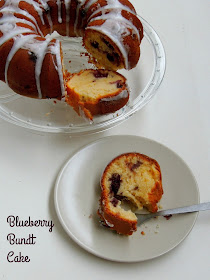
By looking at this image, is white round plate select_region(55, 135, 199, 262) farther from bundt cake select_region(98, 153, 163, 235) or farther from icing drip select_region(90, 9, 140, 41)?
icing drip select_region(90, 9, 140, 41)

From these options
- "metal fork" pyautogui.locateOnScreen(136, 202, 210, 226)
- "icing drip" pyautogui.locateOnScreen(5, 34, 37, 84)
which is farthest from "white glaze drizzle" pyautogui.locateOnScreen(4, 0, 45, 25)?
"metal fork" pyautogui.locateOnScreen(136, 202, 210, 226)

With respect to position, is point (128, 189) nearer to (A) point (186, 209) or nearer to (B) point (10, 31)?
(A) point (186, 209)

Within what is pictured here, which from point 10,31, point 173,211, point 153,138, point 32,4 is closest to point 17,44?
point 10,31

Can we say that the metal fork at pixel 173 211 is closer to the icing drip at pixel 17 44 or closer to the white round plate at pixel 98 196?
the white round plate at pixel 98 196

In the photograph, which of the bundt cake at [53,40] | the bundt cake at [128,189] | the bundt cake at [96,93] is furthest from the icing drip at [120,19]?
the bundt cake at [128,189]

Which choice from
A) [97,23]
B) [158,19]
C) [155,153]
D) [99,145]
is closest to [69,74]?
[97,23]
